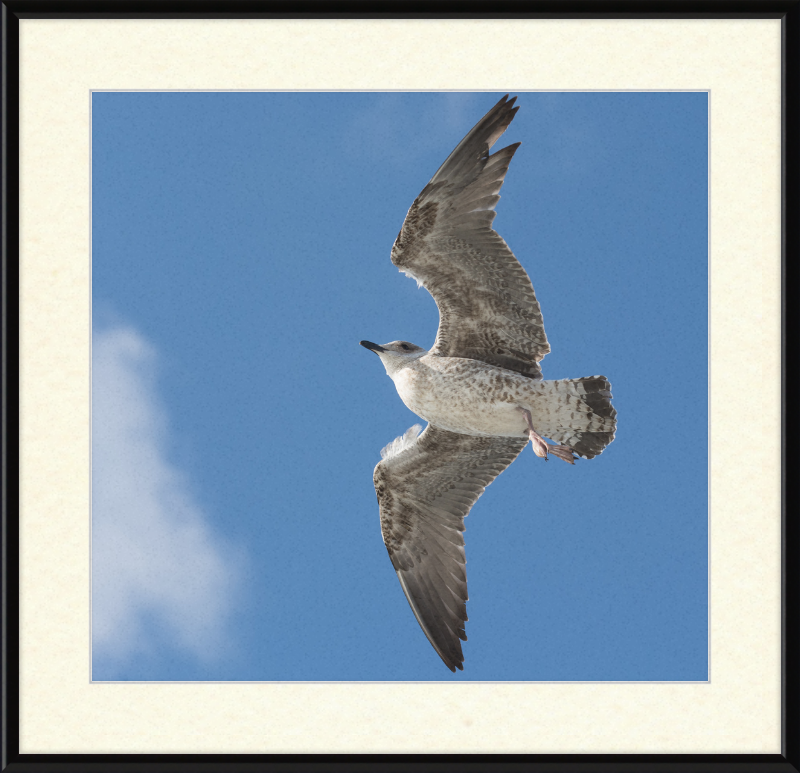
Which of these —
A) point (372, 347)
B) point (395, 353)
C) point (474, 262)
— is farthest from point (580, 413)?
point (372, 347)

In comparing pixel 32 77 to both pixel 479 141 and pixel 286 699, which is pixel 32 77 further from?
pixel 286 699

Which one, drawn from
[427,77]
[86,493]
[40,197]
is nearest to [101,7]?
[40,197]

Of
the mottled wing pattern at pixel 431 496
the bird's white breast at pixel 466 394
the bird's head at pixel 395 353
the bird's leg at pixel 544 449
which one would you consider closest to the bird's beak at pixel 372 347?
the bird's head at pixel 395 353

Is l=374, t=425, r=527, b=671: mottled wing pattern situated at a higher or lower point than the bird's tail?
lower

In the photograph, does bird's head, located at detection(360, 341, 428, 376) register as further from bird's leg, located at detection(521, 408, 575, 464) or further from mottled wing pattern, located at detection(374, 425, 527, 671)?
bird's leg, located at detection(521, 408, 575, 464)

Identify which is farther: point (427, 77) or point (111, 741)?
point (427, 77)

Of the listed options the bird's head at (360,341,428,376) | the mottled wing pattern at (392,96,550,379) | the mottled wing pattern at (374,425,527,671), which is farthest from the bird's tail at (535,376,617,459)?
the bird's head at (360,341,428,376)

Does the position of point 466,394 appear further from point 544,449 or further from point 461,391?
point 544,449

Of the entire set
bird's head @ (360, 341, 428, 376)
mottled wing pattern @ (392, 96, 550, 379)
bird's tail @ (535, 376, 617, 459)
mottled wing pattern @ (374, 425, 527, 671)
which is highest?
mottled wing pattern @ (392, 96, 550, 379)
